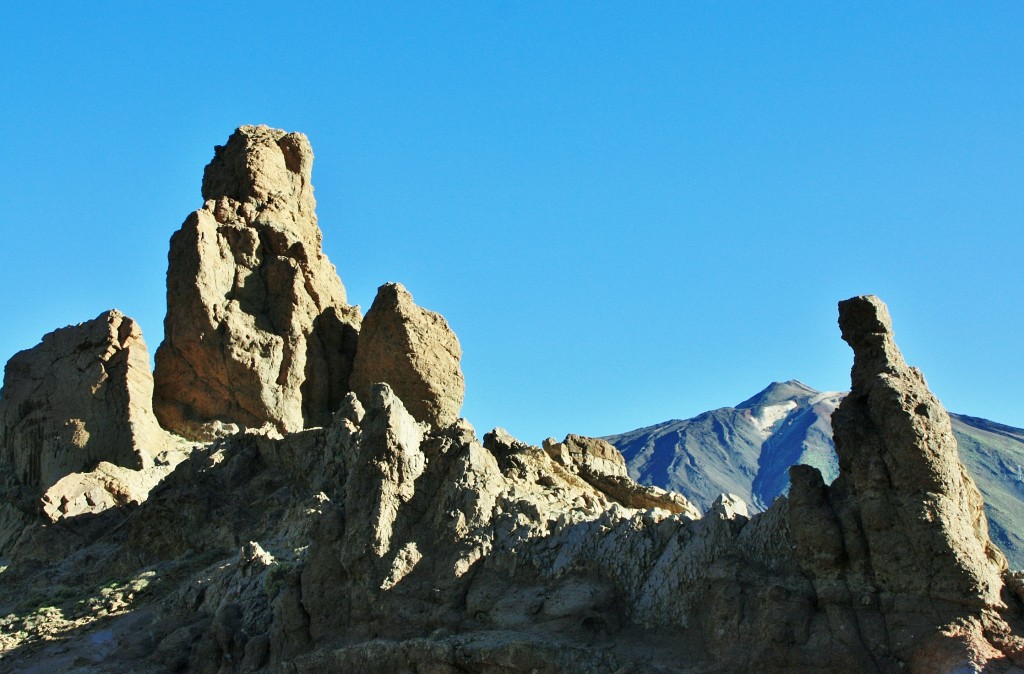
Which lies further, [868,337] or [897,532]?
[868,337]

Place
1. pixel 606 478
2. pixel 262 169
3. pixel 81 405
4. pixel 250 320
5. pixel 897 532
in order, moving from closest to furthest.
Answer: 1. pixel 897 532
2. pixel 606 478
3. pixel 81 405
4. pixel 250 320
5. pixel 262 169

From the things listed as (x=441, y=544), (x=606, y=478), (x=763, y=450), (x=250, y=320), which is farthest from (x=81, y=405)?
(x=763, y=450)

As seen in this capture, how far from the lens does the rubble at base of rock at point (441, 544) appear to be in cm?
1686

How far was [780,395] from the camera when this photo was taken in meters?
148

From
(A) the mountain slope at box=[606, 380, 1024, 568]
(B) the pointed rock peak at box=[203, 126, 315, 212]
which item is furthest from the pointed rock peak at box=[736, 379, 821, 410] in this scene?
(B) the pointed rock peak at box=[203, 126, 315, 212]

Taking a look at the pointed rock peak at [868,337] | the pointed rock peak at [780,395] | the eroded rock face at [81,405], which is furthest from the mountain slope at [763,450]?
the pointed rock peak at [868,337]

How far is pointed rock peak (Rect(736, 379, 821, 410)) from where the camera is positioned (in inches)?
5738

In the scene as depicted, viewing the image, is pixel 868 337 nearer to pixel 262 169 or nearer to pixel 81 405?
pixel 81 405

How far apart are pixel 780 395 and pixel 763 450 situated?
1815 cm

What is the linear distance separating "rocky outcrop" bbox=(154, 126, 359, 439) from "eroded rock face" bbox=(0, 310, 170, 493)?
1.28 metres

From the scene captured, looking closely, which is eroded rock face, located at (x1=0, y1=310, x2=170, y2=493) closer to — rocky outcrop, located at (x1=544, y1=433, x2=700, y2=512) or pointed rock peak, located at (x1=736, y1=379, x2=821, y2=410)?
rocky outcrop, located at (x1=544, y1=433, x2=700, y2=512)

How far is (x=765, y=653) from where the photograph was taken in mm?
16859

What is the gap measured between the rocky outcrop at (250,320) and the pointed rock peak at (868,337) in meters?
20.0

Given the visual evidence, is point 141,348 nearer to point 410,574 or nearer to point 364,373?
point 364,373
